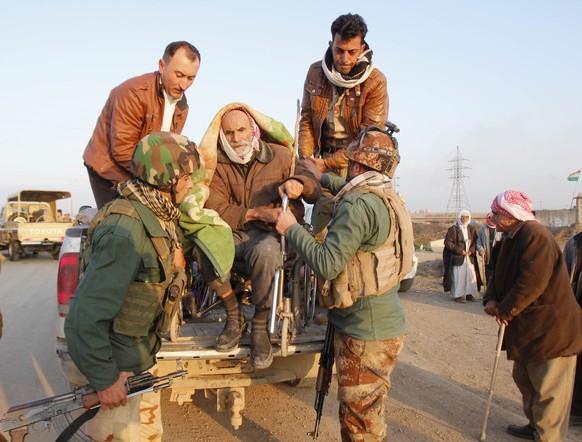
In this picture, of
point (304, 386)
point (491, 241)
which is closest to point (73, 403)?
point (304, 386)

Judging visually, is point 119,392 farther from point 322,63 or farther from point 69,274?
point 322,63

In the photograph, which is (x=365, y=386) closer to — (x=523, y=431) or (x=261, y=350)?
(x=261, y=350)

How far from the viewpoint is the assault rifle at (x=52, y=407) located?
85.2 inches

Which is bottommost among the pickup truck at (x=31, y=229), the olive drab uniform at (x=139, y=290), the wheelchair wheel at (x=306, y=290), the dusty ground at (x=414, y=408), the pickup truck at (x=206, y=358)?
the pickup truck at (x=31, y=229)

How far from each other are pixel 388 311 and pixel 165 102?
8.01ft

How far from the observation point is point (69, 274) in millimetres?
3555

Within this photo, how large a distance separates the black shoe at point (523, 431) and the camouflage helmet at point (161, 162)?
3.57 m

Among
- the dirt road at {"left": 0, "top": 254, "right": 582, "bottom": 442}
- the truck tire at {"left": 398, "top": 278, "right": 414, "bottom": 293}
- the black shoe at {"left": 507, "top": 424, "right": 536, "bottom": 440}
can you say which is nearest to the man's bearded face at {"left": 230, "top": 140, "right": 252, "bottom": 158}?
the dirt road at {"left": 0, "top": 254, "right": 582, "bottom": 442}

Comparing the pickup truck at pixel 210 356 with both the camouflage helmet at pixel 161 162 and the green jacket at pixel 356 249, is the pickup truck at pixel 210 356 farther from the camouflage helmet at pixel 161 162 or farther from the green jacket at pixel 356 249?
the camouflage helmet at pixel 161 162

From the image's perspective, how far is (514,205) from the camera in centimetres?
401

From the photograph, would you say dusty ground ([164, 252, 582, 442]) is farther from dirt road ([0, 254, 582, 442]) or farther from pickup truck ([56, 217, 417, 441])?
pickup truck ([56, 217, 417, 441])

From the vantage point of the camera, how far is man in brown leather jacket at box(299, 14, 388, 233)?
4176mm

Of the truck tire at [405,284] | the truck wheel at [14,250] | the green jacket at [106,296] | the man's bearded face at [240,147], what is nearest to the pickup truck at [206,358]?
the green jacket at [106,296]

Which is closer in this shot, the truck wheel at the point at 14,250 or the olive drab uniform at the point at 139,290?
the olive drab uniform at the point at 139,290
